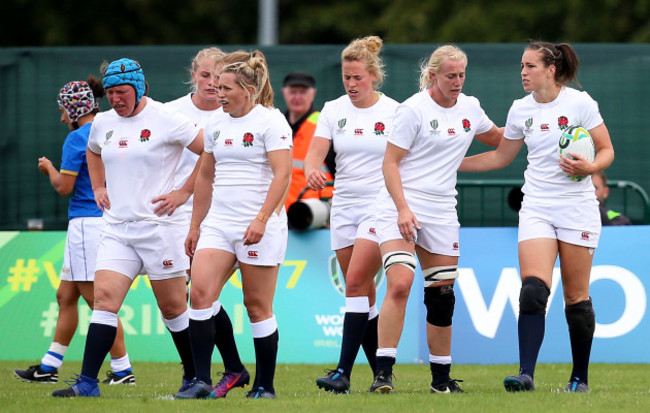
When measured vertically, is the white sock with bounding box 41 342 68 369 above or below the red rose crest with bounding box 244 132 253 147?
below

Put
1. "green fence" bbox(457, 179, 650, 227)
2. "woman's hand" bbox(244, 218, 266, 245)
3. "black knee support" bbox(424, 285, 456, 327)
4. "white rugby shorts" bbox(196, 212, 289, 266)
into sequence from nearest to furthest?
"woman's hand" bbox(244, 218, 266, 245), "white rugby shorts" bbox(196, 212, 289, 266), "black knee support" bbox(424, 285, 456, 327), "green fence" bbox(457, 179, 650, 227)

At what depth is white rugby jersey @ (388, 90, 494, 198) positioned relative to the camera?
8047 millimetres

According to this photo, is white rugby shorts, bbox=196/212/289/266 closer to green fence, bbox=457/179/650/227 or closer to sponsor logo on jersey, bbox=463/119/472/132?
sponsor logo on jersey, bbox=463/119/472/132

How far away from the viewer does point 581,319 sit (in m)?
8.19

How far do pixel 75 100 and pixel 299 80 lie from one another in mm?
2784

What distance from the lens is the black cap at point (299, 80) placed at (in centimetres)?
1186

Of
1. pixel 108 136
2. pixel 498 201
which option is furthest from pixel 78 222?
pixel 498 201

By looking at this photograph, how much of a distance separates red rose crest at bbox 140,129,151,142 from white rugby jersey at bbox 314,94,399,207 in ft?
4.44

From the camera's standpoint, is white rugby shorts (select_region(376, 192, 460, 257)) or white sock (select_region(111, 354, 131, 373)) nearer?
white rugby shorts (select_region(376, 192, 460, 257))

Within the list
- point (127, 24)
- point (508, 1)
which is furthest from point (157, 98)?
point (127, 24)

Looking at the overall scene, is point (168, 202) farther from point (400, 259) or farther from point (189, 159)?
point (400, 259)

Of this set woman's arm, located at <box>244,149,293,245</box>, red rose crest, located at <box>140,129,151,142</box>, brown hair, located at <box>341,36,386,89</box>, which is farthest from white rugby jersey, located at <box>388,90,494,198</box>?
red rose crest, located at <box>140,129,151,142</box>

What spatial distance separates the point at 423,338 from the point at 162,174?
399cm

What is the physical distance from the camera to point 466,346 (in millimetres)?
11172
